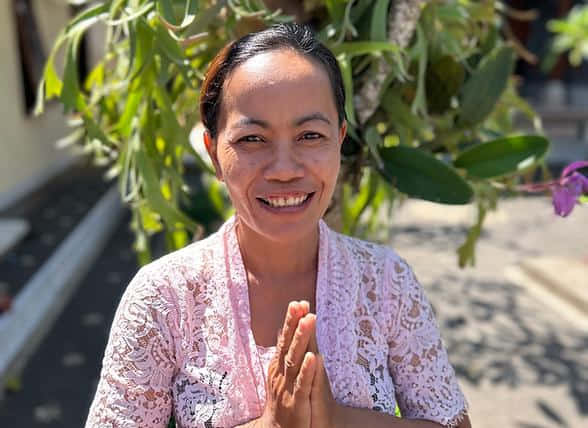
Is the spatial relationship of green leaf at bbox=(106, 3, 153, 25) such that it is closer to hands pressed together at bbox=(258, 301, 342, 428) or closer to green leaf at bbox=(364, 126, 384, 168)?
green leaf at bbox=(364, 126, 384, 168)

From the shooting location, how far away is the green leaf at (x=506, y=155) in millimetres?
1636

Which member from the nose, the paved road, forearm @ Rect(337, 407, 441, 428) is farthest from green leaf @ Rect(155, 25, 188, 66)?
the paved road

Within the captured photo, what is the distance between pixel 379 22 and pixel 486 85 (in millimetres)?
354

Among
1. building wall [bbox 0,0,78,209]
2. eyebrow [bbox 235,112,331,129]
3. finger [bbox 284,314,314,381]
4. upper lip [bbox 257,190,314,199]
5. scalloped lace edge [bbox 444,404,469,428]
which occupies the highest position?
eyebrow [bbox 235,112,331,129]

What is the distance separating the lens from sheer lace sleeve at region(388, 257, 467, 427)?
3.80 feet

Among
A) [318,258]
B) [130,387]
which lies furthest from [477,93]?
[130,387]

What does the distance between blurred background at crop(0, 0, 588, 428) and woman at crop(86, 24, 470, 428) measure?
0.70 metres

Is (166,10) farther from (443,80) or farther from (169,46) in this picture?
(443,80)

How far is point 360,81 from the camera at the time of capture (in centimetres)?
161

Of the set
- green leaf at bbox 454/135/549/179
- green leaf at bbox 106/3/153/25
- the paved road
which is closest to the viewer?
green leaf at bbox 106/3/153/25

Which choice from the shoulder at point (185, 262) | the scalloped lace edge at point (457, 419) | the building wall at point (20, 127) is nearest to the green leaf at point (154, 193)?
the shoulder at point (185, 262)

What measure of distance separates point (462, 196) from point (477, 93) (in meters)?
0.32

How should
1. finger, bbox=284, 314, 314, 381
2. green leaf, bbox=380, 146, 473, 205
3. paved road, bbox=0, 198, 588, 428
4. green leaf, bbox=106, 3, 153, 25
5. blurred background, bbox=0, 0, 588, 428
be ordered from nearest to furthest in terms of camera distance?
finger, bbox=284, 314, 314, 381 < green leaf, bbox=106, 3, 153, 25 < green leaf, bbox=380, 146, 473, 205 < paved road, bbox=0, 198, 588, 428 < blurred background, bbox=0, 0, 588, 428

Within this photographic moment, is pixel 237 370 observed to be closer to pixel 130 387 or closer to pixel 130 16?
pixel 130 387
